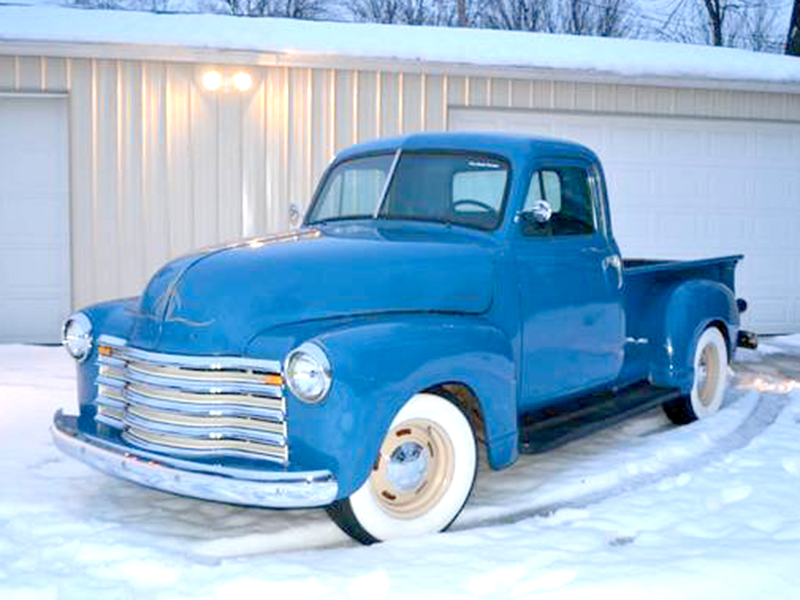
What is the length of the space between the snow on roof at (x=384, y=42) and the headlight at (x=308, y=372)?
660cm

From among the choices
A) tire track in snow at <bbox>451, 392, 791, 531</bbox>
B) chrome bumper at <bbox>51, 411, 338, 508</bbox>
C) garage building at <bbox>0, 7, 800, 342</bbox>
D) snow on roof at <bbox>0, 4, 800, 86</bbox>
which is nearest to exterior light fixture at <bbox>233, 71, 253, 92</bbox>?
garage building at <bbox>0, 7, 800, 342</bbox>

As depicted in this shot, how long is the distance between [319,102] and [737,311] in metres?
4.90

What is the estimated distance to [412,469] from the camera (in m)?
4.55

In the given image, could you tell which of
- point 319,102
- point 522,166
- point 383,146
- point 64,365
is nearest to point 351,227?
point 383,146

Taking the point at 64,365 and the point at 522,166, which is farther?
the point at 64,365

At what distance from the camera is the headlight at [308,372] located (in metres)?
4.02

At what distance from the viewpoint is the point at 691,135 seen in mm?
11648

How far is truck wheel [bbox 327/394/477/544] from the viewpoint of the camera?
4.37 metres

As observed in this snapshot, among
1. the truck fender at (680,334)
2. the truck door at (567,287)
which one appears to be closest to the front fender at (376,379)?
the truck door at (567,287)

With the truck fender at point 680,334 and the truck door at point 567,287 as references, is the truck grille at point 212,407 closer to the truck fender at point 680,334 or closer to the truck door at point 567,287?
the truck door at point 567,287

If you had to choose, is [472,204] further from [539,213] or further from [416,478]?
[416,478]

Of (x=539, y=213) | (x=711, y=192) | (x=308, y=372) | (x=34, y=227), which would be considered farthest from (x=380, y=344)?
(x=711, y=192)

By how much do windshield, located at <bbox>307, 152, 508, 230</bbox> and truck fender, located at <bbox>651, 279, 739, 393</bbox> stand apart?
1.87m

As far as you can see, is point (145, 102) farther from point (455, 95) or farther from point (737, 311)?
point (737, 311)
